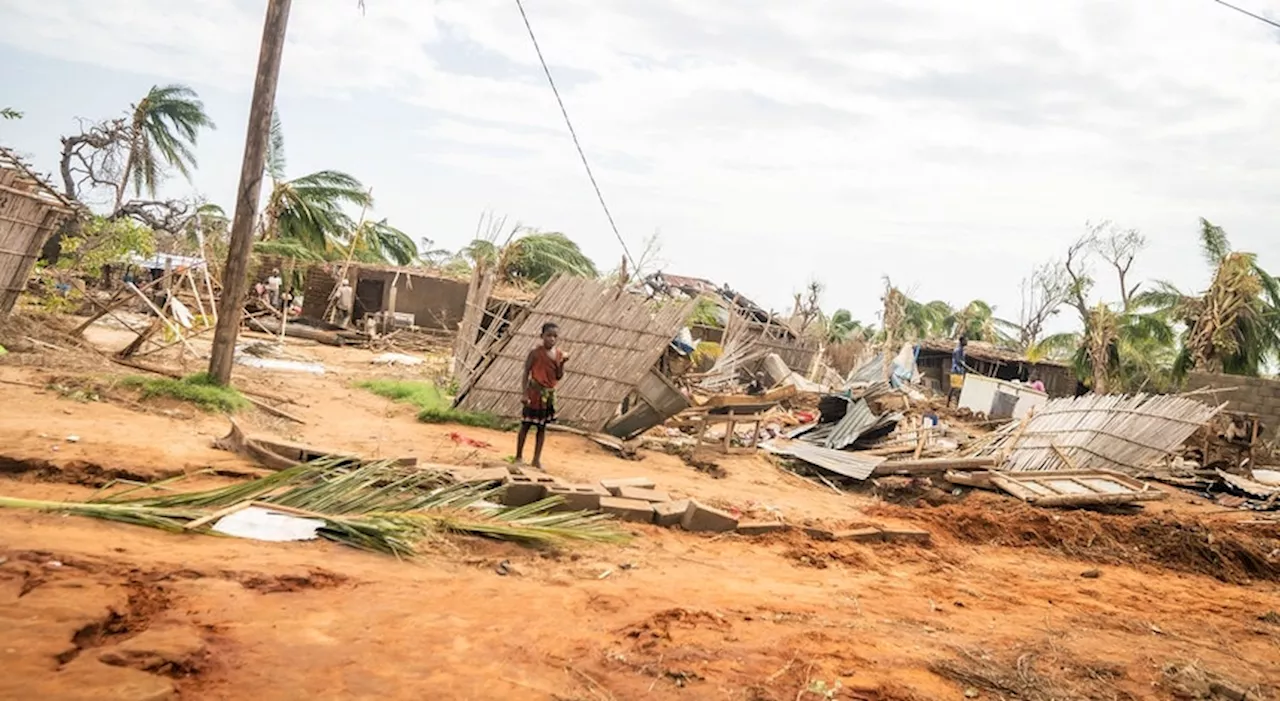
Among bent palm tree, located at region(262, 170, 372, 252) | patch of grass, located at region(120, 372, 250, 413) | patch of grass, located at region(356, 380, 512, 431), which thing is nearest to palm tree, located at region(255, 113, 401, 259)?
bent palm tree, located at region(262, 170, 372, 252)

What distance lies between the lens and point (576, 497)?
244 inches

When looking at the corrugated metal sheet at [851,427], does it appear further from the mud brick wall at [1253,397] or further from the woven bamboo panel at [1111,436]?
the mud brick wall at [1253,397]

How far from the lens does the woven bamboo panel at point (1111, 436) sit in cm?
1187

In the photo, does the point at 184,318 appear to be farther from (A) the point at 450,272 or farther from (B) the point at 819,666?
(A) the point at 450,272

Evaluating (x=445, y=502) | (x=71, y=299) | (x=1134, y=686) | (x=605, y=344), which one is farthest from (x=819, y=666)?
(x=71, y=299)

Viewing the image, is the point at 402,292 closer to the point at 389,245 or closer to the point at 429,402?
the point at 389,245

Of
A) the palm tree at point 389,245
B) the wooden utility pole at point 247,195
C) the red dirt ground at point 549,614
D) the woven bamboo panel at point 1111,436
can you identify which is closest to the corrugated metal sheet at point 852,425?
the woven bamboo panel at point 1111,436

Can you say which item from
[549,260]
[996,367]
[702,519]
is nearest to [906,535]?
[702,519]

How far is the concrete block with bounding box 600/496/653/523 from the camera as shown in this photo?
641 centimetres

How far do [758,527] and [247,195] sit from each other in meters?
6.26

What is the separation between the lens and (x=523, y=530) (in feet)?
17.1

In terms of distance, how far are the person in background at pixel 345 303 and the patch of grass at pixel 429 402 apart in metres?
9.92

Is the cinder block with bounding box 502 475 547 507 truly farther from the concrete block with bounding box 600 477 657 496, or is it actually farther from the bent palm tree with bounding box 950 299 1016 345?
the bent palm tree with bounding box 950 299 1016 345

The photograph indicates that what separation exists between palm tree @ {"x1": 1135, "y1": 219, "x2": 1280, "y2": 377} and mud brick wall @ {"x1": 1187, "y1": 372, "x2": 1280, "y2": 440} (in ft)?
9.70
